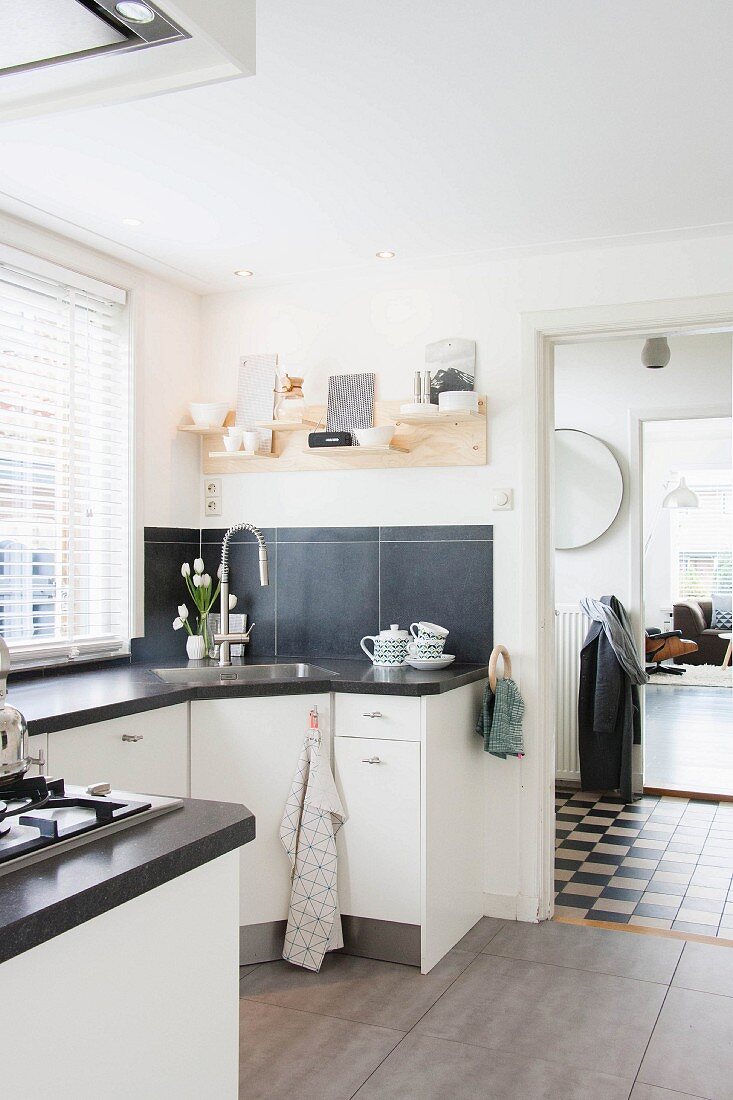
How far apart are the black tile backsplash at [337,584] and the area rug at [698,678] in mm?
6080

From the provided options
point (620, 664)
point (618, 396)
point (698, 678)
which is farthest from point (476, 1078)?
point (698, 678)

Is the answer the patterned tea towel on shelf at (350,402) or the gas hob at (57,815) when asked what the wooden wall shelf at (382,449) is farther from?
the gas hob at (57,815)

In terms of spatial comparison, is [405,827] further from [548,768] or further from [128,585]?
[128,585]

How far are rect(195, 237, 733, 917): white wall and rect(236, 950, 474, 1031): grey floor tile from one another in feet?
1.91

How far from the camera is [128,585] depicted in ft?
11.8

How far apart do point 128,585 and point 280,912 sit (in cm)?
131

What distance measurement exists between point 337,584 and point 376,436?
2.02 ft

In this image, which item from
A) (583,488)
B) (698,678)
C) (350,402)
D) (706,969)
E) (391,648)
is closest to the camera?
(706,969)

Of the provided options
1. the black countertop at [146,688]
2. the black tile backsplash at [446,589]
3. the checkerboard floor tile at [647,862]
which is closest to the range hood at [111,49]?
the black countertop at [146,688]

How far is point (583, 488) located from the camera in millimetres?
5402

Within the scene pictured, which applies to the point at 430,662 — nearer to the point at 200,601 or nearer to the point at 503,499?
the point at 503,499

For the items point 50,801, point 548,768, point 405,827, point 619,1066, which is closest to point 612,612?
point 548,768

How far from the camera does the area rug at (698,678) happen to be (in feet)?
29.6

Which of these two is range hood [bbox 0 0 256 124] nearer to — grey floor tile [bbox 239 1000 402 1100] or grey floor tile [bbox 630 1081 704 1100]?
grey floor tile [bbox 239 1000 402 1100]
